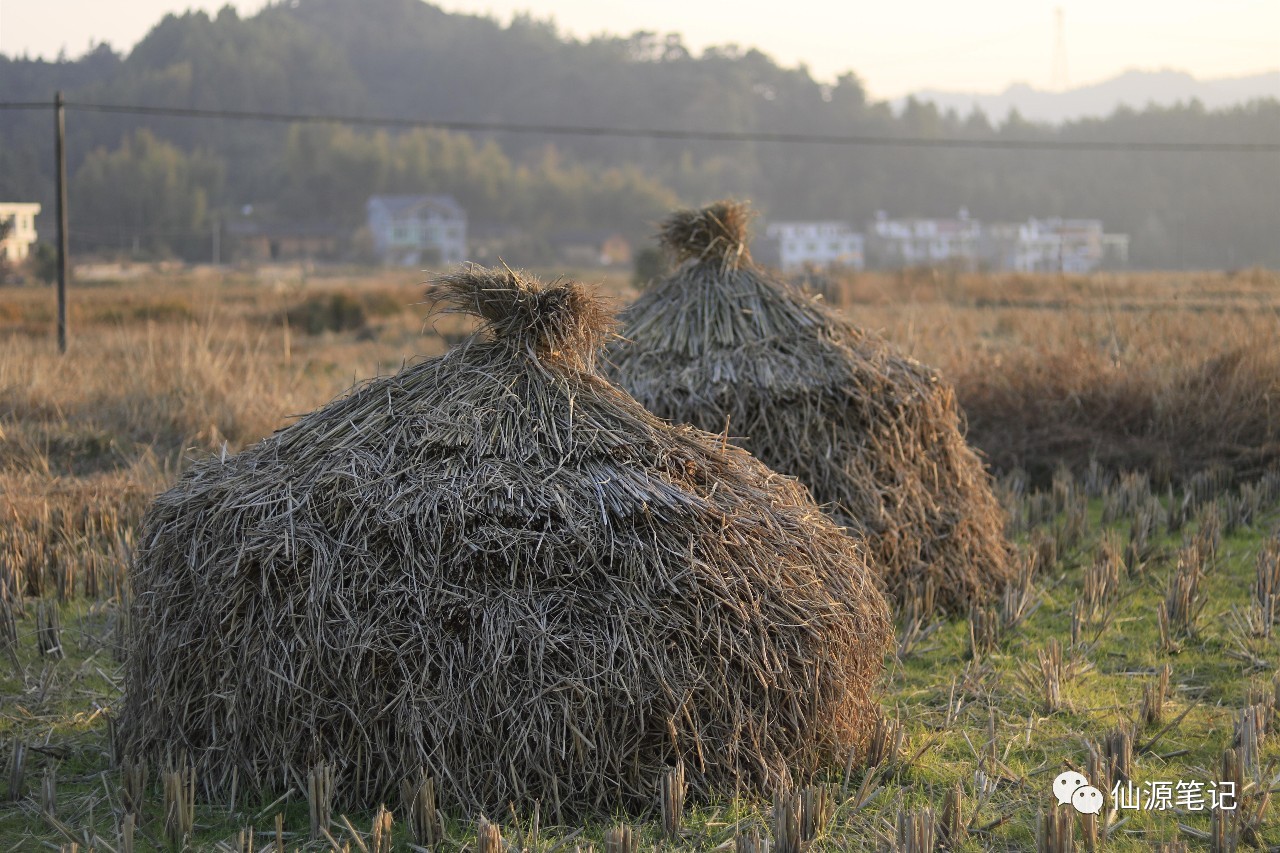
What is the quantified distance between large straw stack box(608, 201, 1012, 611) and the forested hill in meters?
45.7

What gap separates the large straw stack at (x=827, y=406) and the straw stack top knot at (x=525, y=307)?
1477 mm

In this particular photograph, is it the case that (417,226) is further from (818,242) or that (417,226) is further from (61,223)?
(61,223)

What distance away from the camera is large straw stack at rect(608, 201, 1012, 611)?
249 inches

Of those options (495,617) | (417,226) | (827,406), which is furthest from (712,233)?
(417,226)

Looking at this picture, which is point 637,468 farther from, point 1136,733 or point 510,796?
point 1136,733

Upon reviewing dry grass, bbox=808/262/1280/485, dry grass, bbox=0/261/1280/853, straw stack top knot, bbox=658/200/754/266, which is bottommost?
dry grass, bbox=0/261/1280/853

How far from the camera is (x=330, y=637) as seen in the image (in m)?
3.93

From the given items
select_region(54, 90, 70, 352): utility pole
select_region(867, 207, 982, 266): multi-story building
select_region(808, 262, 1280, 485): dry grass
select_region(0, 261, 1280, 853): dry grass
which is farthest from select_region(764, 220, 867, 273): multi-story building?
select_region(0, 261, 1280, 853): dry grass

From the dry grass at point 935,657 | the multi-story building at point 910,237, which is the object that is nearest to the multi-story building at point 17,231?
the dry grass at point 935,657

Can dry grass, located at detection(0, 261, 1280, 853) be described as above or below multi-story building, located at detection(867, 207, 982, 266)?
below

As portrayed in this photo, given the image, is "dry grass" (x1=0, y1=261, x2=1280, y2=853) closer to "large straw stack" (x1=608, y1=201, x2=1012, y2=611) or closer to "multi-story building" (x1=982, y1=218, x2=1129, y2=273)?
"large straw stack" (x1=608, y1=201, x2=1012, y2=611)

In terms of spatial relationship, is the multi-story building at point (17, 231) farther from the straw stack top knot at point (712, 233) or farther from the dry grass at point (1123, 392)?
the straw stack top knot at point (712, 233)

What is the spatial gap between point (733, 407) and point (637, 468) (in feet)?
7.11

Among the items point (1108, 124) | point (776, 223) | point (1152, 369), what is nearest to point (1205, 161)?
point (1108, 124)
